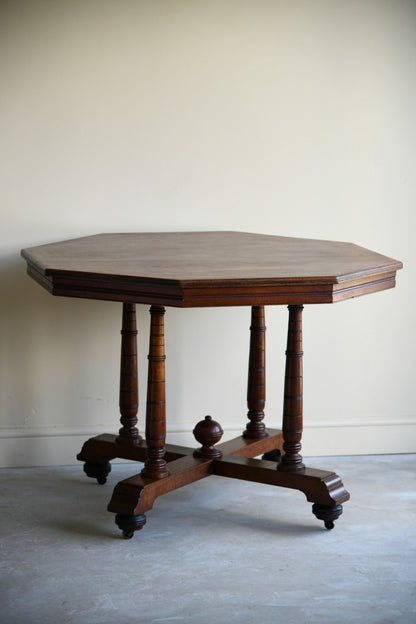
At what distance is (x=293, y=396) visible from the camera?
3.07 metres

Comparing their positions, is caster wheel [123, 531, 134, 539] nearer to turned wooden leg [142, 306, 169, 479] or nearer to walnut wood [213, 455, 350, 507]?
turned wooden leg [142, 306, 169, 479]

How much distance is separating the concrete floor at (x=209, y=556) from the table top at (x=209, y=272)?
786 millimetres

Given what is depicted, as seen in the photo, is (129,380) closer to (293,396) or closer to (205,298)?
(293,396)

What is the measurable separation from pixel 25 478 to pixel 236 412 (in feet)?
3.00

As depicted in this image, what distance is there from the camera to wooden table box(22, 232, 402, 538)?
2627mm

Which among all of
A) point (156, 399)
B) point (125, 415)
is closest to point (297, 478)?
point (156, 399)

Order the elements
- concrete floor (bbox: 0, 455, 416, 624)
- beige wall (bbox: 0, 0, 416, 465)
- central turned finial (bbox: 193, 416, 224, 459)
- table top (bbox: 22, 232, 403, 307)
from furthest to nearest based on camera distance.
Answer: beige wall (bbox: 0, 0, 416, 465)
central turned finial (bbox: 193, 416, 224, 459)
table top (bbox: 22, 232, 403, 307)
concrete floor (bbox: 0, 455, 416, 624)

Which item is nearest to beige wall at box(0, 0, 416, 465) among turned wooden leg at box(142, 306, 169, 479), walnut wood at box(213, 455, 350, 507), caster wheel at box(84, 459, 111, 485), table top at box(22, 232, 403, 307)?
caster wheel at box(84, 459, 111, 485)

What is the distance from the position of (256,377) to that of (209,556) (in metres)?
0.91

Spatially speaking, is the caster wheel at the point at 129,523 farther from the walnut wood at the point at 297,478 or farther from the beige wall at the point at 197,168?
the beige wall at the point at 197,168

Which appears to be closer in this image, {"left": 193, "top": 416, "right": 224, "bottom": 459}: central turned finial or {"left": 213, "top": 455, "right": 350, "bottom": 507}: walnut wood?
{"left": 213, "top": 455, "right": 350, "bottom": 507}: walnut wood

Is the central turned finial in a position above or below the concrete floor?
above

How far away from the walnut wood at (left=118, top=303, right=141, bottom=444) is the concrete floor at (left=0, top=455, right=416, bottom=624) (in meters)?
0.21

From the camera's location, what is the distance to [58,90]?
3.65m
